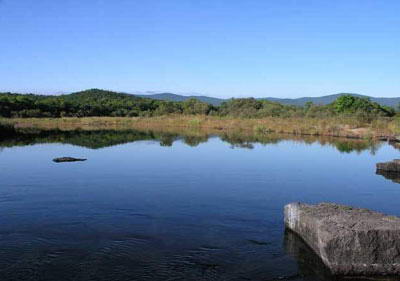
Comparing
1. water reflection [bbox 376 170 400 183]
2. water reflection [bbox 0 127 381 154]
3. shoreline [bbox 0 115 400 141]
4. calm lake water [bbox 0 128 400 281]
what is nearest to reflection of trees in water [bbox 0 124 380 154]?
water reflection [bbox 0 127 381 154]

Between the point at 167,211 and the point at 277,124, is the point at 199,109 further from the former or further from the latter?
the point at 167,211

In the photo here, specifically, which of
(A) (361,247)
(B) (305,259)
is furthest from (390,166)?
(A) (361,247)

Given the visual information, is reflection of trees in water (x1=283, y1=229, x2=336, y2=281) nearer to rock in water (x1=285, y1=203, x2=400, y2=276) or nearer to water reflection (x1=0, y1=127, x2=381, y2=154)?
rock in water (x1=285, y1=203, x2=400, y2=276)

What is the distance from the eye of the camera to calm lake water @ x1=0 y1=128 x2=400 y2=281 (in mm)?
8305

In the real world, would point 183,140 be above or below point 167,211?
above

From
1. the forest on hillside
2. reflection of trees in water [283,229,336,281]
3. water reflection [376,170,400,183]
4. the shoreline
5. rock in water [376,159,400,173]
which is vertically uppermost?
the forest on hillside

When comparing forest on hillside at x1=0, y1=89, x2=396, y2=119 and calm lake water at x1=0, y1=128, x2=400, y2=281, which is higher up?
forest on hillside at x1=0, y1=89, x2=396, y2=119

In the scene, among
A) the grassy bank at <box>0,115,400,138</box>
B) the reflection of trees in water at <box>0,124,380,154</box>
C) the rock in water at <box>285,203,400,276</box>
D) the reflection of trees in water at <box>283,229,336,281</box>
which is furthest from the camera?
the grassy bank at <box>0,115,400,138</box>

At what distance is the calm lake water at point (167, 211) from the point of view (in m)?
8.30

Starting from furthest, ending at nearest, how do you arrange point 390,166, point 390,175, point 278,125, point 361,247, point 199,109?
point 199,109, point 278,125, point 390,166, point 390,175, point 361,247

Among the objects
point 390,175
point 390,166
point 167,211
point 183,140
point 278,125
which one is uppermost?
point 278,125

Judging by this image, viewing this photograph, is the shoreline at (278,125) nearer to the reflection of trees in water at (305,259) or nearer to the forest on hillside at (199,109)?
the forest on hillside at (199,109)

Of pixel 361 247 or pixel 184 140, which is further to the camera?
pixel 184 140

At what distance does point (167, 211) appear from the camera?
1239 cm
